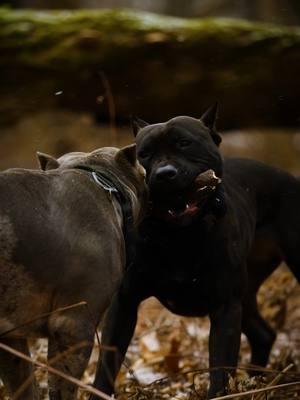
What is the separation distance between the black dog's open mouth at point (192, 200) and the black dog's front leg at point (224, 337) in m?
0.62

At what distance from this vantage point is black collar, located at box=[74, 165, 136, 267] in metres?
4.55

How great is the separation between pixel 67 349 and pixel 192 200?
1.32m

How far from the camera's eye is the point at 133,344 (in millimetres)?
8008

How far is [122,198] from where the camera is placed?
15.2 ft

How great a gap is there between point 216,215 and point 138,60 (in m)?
4.17

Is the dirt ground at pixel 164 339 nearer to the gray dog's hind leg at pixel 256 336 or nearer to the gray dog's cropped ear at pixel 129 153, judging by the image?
the gray dog's hind leg at pixel 256 336

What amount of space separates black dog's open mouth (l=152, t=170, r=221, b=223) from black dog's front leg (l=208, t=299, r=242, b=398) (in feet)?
2.04

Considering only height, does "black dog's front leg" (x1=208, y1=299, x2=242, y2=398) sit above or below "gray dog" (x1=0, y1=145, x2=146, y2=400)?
below

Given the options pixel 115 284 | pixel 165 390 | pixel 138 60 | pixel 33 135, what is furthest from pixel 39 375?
pixel 33 135

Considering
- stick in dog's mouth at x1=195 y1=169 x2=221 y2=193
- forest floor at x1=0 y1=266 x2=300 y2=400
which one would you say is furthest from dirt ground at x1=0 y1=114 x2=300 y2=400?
stick in dog's mouth at x1=195 y1=169 x2=221 y2=193

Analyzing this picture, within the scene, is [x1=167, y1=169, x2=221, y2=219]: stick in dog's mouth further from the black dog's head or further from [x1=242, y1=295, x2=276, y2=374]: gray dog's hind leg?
[x1=242, y1=295, x2=276, y2=374]: gray dog's hind leg

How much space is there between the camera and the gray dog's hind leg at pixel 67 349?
4145mm

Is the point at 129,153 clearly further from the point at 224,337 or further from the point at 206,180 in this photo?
the point at 224,337

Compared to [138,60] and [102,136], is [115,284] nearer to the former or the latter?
[138,60]
